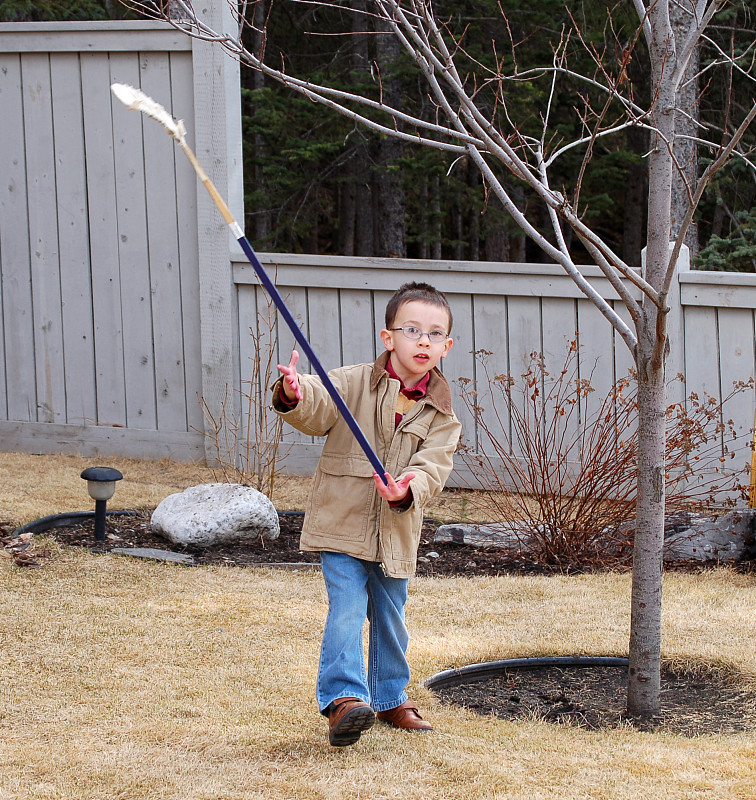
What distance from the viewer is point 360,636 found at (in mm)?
2812

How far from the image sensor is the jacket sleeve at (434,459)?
272 cm

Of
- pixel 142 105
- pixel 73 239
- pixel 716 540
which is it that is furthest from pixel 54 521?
pixel 142 105

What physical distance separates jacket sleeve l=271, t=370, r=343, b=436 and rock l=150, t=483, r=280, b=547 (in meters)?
2.40

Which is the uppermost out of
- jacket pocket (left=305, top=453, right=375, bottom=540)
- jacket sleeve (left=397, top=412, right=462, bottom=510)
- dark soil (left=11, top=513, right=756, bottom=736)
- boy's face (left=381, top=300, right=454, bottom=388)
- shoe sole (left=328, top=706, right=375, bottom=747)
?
boy's face (left=381, top=300, right=454, bottom=388)

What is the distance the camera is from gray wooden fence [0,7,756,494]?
668 cm

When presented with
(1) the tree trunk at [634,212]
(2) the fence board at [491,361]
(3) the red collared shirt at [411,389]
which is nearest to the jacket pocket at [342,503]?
(3) the red collared shirt at [411,389]

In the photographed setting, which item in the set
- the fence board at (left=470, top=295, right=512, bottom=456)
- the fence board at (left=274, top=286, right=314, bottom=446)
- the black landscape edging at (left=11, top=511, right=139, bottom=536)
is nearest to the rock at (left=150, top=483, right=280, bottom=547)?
the black landscape edging at (left=11, top=511, right=139, bottom=536)

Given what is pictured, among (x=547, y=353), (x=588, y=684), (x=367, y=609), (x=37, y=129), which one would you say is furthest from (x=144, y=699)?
(x=37, y=129)

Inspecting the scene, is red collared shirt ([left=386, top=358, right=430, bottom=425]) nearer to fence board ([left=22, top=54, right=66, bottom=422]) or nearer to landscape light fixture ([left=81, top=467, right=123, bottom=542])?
landscape light fixture ([left=81, top=467, right=123, bottom=542])

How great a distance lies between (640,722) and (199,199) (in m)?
4.99

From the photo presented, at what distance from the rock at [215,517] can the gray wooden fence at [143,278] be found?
1471 millimetres

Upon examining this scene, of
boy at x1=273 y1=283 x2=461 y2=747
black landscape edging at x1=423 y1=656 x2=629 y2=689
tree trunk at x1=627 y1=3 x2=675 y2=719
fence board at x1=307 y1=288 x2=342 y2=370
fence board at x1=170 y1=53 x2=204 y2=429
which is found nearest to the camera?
boy at x1=273 y1=283 x2=461 y2=747

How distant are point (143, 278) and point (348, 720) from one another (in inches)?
205

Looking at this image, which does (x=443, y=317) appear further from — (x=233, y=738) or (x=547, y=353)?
(x=547, y=353)
